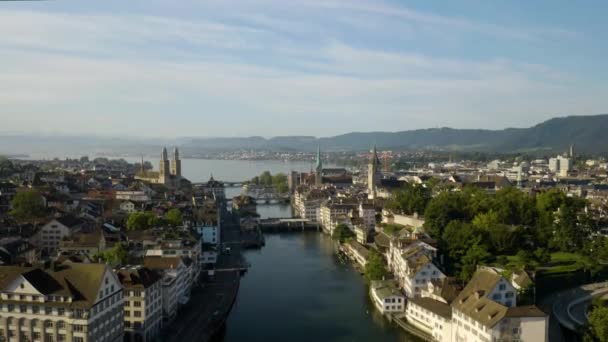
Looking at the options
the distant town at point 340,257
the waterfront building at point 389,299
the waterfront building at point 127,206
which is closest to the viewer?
the distant town at point 340,257

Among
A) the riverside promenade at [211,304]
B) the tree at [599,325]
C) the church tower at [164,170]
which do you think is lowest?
the riverside promenade at [211,304]

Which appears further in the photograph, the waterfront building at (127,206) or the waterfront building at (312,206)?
the waterfront building at (312,206)

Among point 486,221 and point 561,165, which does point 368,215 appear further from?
point 561,165

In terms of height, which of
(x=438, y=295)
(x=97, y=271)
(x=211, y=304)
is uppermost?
(x=97, y=271)

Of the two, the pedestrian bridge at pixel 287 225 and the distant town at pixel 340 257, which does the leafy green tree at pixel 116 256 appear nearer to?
the distant town at pixel 340 257

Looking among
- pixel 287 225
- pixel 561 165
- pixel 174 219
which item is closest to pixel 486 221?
pixel 174 219

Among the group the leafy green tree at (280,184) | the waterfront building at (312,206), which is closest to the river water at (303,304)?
the waterfront building at (312,206)
